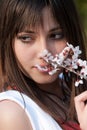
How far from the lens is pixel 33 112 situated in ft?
6.43

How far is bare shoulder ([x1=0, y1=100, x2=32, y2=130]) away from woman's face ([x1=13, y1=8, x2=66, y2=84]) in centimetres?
17

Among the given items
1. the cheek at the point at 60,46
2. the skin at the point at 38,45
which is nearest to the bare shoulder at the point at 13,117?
the skin at the point at 38,45

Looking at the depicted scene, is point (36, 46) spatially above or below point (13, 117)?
above

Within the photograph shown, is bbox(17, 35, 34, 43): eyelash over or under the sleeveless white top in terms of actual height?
over

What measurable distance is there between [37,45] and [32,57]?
2.0 inches

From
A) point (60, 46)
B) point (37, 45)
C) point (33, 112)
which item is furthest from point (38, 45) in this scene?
point (33, 112)

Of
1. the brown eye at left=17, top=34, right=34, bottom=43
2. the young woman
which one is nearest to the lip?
the young woman

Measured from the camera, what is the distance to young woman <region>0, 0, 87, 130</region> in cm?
193

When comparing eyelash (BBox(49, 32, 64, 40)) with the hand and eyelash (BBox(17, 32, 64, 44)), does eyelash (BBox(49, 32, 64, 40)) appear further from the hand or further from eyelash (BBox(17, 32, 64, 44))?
the hand

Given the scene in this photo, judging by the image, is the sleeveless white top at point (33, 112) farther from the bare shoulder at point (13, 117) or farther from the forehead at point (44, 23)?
the forehead at point (44, 23)

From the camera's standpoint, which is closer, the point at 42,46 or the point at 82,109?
the point at 82,109

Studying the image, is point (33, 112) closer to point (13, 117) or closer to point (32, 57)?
point (13, 117)

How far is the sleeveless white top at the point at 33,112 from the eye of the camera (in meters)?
1.93

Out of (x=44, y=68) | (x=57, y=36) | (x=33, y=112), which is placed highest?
(x=57, y=36)
